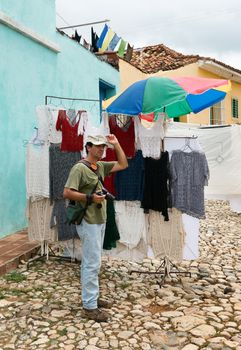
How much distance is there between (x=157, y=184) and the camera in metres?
4.86

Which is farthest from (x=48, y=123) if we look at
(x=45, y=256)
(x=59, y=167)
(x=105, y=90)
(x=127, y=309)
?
(x=105, y=90)

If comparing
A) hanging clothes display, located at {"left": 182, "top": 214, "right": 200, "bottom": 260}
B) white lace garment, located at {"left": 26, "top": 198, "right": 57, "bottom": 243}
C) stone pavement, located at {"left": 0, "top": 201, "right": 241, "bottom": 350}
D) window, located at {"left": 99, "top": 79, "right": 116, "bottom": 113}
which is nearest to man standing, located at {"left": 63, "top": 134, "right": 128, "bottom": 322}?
stone pavement, located at {"left": 0, "top": 201, "right": 241, "bottom": 350}

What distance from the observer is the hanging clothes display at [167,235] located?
490 centimetres

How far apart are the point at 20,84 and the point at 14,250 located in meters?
2.81

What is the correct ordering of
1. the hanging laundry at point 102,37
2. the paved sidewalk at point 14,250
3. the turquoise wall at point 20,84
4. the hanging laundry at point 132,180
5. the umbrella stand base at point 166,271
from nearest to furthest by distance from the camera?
A: the hanging laundry at point 132,180 → the umbrella stand base at point 166,271 → the paved sidewalk at point 14,250 → the turquoise wall at point 20,84 → the hanging laundry at point 102,37

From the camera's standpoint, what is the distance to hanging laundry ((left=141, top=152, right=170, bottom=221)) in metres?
4.82

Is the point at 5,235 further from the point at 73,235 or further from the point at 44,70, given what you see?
the point at 44,70

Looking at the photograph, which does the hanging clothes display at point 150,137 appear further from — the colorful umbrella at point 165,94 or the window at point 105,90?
the window at point 105,90

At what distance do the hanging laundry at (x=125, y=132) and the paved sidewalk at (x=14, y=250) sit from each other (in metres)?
2.07

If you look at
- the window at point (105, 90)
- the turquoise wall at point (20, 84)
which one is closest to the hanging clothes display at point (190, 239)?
the turquoise wall at point (20, 84)

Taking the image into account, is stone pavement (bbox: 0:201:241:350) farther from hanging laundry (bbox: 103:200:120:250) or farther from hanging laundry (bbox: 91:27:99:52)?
hanging laundry (bbox: 91:27:99:52)

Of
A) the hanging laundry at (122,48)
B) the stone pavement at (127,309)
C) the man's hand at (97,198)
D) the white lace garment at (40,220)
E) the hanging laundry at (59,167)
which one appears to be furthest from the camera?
the hanging laundry at (122,48)

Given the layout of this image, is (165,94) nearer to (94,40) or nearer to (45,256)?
(45,256)

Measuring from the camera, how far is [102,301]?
4270 mm
